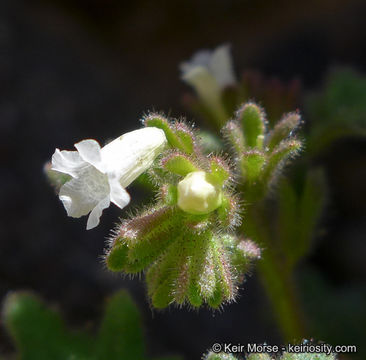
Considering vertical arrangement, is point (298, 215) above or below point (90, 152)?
above

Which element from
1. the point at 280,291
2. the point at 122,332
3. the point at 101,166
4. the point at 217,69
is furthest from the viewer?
the point at 217,69

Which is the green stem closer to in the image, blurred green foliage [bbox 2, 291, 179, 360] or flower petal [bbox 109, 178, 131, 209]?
blurred green foliage [bbox 2, 291, 179, 360]

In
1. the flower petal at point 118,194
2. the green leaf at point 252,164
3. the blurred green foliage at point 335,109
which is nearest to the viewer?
the flower petal at point 118,194

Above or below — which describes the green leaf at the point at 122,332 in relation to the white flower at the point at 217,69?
below

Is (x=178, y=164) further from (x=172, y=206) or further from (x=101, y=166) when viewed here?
(x=101, y=166)

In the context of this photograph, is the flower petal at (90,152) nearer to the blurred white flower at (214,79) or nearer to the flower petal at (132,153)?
the flower petal at (132,153)

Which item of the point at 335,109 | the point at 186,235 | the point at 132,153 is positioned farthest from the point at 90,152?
the point at 335,109

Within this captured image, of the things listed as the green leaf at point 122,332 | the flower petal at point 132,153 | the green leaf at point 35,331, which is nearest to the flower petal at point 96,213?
the flower petal at point 132,153
